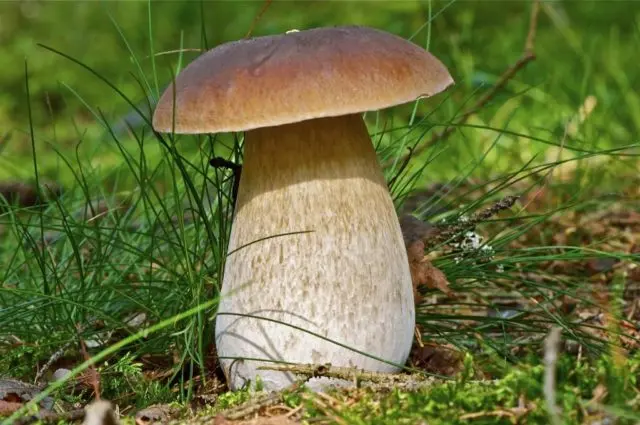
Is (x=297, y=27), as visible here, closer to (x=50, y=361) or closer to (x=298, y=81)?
(x=50, y=361)

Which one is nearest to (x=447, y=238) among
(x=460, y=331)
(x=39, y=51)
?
(x=460, y=331)

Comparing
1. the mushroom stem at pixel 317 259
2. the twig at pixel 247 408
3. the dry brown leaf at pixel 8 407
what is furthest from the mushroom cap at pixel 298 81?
the dry brown leaf at pixel 8 407

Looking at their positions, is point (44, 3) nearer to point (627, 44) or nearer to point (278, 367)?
point (627, 44)

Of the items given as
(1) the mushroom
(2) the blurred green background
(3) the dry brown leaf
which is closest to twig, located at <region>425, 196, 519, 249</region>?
(1) the mushroom

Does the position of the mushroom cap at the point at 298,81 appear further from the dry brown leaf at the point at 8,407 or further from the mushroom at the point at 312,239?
the dry brown leaf at the point at 8,407

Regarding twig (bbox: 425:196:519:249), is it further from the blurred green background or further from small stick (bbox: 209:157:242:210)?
the blurred green background

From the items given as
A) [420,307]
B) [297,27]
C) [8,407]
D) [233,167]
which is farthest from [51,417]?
[297,27]
